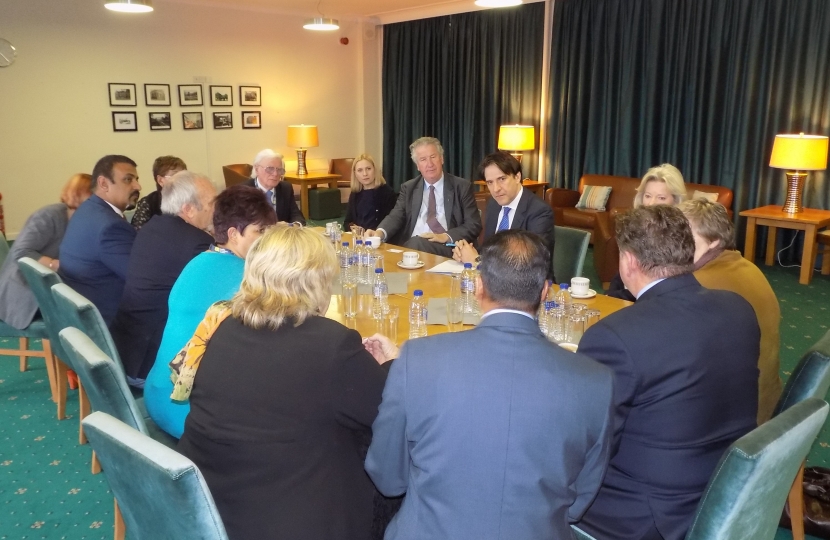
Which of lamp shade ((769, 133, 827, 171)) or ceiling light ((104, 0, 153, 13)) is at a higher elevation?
ceiling light ((104, 0, 153, 13))

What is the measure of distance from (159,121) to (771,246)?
748cm

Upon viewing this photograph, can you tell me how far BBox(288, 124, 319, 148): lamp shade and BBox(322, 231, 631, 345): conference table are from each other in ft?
20.4

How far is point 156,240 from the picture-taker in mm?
2820

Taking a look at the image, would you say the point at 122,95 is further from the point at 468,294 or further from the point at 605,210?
the point at 468,294

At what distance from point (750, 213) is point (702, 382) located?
5.32m

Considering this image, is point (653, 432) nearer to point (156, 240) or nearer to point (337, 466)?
point (337, 466)

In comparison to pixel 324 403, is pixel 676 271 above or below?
above

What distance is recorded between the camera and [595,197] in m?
7.56

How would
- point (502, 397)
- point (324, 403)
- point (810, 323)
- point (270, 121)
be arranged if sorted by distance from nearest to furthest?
point (502, 397) < point (324, 403) < point (810, 323) < point (270, 121)

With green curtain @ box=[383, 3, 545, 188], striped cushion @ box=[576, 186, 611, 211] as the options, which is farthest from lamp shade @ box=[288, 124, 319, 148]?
striped cushion @ box=[576, 186, 611, 211]

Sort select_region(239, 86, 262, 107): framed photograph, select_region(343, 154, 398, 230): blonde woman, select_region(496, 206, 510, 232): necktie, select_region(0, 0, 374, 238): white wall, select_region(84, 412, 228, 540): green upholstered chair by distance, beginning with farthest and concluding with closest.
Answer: select_region(239, 86, 262, 107): framed photograph
select_region(0, 0, 374, 238): white wall
select_region(343, 154, 398, 230): blonde woman
select_region(496, 206, 510, 232): necktie
select_region(84, 412, 228, 540): green upholstered chair

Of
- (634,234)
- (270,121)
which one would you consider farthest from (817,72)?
(270,121)

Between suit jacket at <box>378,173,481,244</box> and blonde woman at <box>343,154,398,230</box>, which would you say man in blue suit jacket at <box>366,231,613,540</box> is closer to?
suit jacket at <box>378,173,481,244</box>

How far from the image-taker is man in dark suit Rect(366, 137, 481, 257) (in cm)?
456
